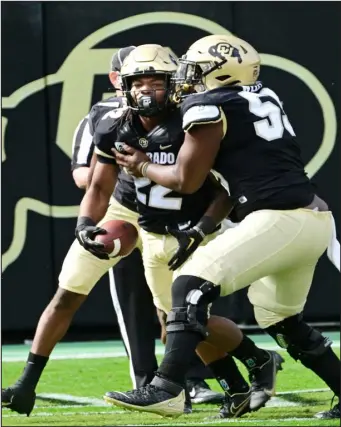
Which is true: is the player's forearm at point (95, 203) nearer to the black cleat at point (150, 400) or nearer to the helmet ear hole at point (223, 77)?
the helmet ear hole at point (223, 77)

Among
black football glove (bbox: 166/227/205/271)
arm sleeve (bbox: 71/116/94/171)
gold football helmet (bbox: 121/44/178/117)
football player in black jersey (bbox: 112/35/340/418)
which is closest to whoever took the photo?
football player in black jersey (bbox: 112/35/340/418)

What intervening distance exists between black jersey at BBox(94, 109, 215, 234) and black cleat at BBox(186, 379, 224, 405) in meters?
0.86

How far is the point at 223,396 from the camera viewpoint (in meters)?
5.14

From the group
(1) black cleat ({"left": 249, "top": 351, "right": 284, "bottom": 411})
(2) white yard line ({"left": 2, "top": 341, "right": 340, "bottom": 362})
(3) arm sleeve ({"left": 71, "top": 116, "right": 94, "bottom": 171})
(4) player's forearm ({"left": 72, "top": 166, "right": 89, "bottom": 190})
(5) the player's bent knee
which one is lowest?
(2) white yard line ({"left": 2, "top": 341, "right": 340, "bottom": 362})

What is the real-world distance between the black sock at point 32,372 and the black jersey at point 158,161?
678 mm

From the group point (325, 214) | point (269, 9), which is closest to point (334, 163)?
point (269, 9)

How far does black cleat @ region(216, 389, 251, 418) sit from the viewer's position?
468cm

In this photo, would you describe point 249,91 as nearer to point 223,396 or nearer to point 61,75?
point 223,396

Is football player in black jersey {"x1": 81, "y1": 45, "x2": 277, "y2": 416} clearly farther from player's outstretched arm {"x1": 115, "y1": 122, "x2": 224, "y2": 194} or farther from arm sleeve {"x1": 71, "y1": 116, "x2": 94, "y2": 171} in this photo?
arm sleeve {"x1": 71, "y1": 116, "x2": 94, "y2": 171}

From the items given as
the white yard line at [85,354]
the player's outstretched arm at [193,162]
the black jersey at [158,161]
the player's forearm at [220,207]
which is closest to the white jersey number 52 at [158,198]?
the black jersey at [158,161]

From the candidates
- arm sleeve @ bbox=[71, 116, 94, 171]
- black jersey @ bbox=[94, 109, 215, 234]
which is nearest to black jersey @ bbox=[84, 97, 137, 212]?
Result: black jersey @ bbox=[94, 109, 215, 234]

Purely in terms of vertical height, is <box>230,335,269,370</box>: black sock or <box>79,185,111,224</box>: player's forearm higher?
<box>79,185,111,224</box>: player's forearm

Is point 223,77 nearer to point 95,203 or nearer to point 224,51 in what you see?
point 224,51

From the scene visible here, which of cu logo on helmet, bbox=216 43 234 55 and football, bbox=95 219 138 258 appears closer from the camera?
cu logo on helmet, bbox=216 43 234 55
